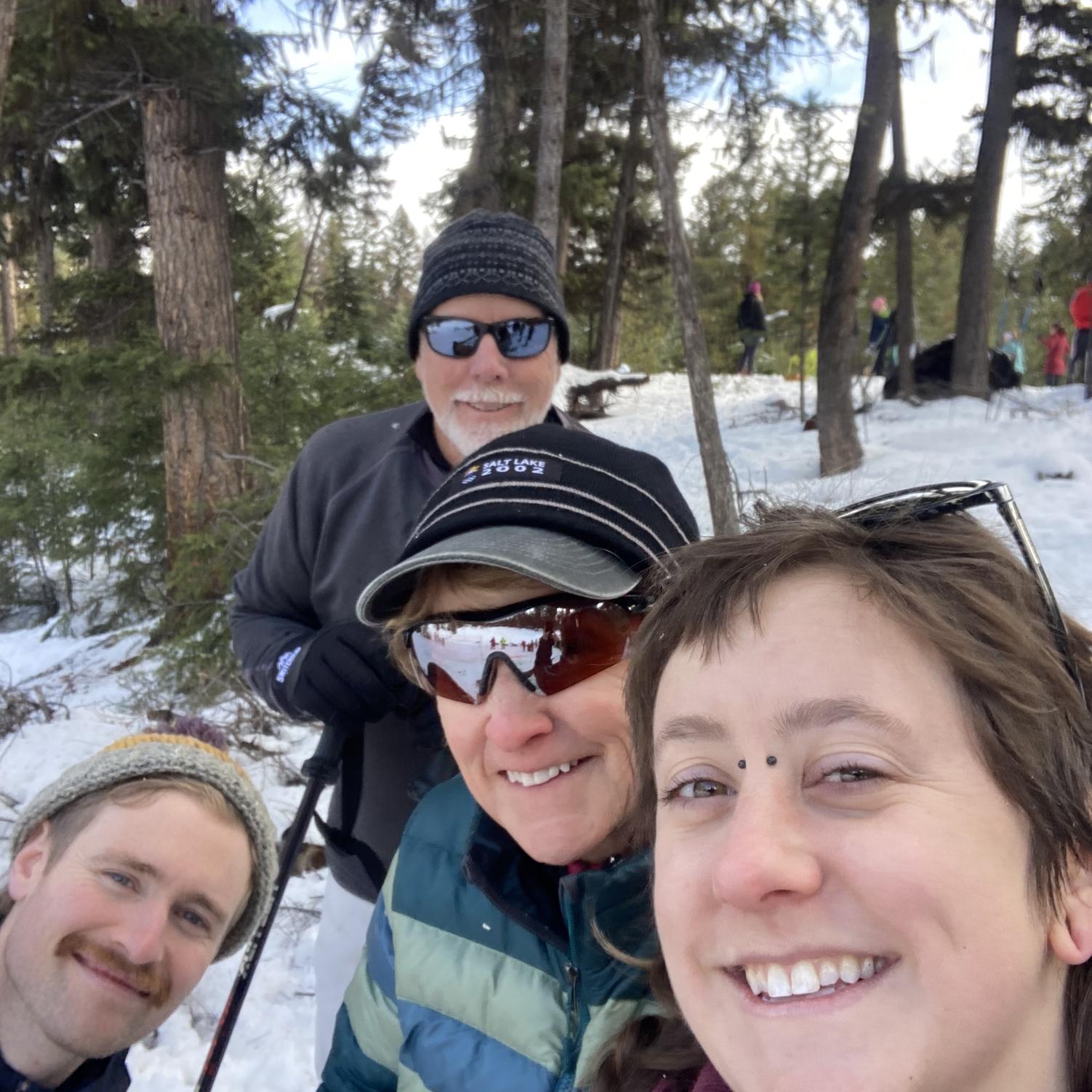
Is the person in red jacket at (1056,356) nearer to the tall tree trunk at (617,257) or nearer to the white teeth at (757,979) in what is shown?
the tall tree trunk at (617,257)

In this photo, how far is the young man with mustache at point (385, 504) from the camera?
2.26 meters

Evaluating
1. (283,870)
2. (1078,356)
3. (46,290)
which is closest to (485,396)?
(283,870)

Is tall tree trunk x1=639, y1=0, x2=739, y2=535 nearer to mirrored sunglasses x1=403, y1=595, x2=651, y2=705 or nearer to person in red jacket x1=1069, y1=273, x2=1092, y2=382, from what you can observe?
mirrored sunglasses x1=403, y1=595, x2=651, y2=705

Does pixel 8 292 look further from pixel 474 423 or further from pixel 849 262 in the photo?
pixel 474 423

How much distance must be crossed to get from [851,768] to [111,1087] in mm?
1872

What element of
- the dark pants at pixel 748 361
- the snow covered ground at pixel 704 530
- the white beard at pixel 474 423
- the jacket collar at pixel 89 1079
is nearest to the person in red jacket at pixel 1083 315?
the snow covered ground at pixel 704 530

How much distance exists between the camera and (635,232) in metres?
18.6

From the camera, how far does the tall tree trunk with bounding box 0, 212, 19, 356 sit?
858 centimetres

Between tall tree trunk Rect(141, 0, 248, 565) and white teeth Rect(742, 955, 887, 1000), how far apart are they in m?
7.30

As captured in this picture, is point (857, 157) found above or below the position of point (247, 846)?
above

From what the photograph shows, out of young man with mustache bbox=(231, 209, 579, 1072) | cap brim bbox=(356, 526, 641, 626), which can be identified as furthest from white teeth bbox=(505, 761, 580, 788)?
young man with mustache bbox=(231, 209, 579, 1072)

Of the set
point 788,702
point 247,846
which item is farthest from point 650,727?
point 247,846

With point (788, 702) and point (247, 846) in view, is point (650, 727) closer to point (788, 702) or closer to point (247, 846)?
point (788, 702)

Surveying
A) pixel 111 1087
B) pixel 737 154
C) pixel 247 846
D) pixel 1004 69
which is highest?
pixel 1004 69
